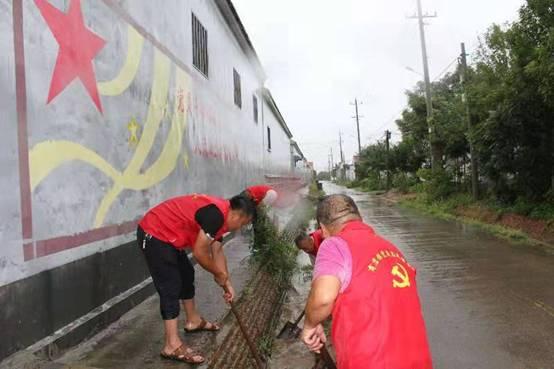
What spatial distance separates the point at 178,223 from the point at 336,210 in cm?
184

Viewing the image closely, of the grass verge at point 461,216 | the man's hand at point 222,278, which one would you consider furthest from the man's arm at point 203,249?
the grass verge at point 461,216

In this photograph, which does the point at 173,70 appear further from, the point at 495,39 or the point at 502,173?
the point at 502,173

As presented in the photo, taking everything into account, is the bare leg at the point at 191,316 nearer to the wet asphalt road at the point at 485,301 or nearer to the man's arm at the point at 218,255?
the man's arm at the point at 218,255

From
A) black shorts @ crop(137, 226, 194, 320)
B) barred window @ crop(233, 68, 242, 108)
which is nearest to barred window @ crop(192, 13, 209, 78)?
barred window @ crop(233, 68, 242, 108)

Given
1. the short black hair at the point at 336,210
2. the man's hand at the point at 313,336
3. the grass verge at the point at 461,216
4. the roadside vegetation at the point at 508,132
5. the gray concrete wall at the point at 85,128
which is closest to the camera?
the man's hand at the point at 313,336

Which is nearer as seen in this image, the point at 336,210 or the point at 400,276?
the point at 400,276

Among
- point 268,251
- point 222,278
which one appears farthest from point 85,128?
point 268,251

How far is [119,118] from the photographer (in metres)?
5.04

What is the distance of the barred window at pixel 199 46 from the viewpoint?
28.2 ft

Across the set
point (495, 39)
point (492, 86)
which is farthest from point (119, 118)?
point (492, 86)

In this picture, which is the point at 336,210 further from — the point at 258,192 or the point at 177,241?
the point at 258,192

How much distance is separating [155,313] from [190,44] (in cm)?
474

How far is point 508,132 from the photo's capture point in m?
13.4

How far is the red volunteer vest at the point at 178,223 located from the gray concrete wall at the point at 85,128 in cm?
71
